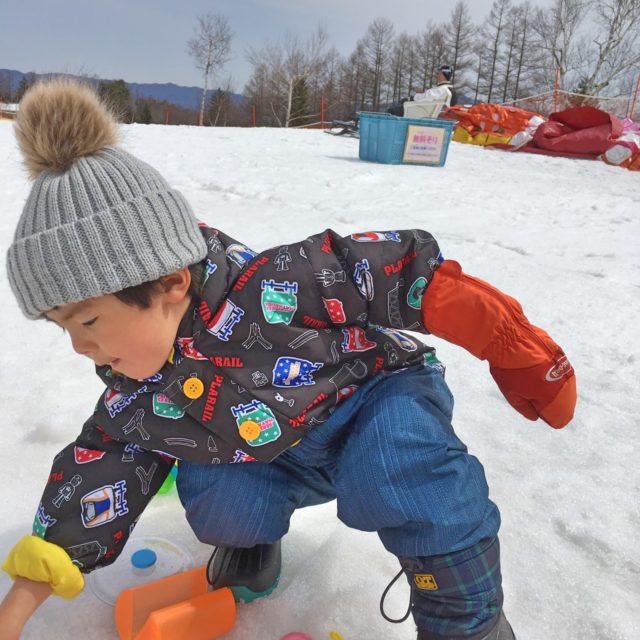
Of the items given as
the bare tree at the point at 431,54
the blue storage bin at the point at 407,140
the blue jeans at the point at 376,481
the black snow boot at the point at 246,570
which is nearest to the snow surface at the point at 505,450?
the black snow boot at the point at 246,570

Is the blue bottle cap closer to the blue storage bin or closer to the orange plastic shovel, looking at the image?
the orange plastic shovel

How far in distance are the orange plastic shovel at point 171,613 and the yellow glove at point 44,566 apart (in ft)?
0.30

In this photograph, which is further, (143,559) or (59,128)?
(143,559)

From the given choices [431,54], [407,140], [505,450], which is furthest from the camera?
[431,54]

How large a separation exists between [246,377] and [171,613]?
373 millimetres

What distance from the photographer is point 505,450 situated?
132 centimetres

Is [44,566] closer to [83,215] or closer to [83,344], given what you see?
[83,344]

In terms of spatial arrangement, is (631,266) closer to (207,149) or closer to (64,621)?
(64,621)

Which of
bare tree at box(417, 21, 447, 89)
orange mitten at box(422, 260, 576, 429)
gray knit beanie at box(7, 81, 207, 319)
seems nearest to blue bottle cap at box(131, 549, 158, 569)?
gray knit beanie at box(7, 81, 207, 319)

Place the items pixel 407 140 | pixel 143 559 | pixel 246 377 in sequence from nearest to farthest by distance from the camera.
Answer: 1. pixel 246 377
2. pixel 143 559
3. pixel 407 140

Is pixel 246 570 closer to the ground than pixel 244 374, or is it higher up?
closer to the ground

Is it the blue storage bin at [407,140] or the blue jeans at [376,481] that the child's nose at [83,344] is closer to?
the blue jeans at [376,481]

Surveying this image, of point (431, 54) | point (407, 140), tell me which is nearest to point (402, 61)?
point (431, 54)

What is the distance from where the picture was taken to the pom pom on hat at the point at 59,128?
0.87 meters
